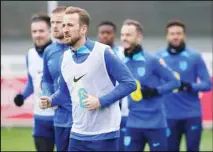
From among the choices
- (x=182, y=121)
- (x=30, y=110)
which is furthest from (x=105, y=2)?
(x=182, y=121)

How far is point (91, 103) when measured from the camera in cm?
645

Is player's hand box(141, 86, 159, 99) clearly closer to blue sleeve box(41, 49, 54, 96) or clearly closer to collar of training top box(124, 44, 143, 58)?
collar of training top box(124, 44, 143, 58)

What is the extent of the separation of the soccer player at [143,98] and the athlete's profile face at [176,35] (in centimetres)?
100

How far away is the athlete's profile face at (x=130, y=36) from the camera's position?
8891 millimetres

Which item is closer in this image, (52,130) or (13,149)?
(52,130)

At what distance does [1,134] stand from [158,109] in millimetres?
5724

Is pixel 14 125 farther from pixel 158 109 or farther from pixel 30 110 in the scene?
pixel 158 109

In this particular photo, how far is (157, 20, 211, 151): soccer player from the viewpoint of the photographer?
9.80m

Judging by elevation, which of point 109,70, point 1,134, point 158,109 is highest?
point 109,70

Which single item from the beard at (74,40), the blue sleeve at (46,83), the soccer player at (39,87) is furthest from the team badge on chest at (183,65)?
the beard at (74,40)

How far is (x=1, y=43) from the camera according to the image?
16.8m

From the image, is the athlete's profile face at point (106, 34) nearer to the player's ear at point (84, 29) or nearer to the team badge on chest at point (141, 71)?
the team badge on chest at point (141, 71)

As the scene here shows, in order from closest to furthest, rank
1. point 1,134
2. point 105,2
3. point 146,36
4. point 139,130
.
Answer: point 139,130
point 1,134
point 105,2
point 146,36

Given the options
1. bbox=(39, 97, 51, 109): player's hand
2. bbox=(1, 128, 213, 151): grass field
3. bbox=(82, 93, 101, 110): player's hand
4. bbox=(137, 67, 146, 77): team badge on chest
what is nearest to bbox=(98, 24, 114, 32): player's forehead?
bbox=(137, 67, 146, 77): team badge on chest
